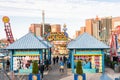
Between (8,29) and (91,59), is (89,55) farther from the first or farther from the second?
(8,29)

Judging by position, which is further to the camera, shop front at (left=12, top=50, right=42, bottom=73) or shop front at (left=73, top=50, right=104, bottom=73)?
shop front at (left=12, top=50, right=42, bottom=73)

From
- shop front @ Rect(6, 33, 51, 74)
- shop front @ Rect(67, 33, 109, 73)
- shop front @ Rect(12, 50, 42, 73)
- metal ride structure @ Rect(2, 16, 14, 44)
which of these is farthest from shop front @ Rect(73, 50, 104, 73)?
metal ride structure @ Rect(2, 16, 14, 44)

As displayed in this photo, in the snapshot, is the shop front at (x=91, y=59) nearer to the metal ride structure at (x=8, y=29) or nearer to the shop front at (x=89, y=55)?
the shop front at (x=89, y=55)

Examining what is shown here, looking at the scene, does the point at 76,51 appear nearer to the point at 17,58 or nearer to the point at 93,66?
the point at 93,66

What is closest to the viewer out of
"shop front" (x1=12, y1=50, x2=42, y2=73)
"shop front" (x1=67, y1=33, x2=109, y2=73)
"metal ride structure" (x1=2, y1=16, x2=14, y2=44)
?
"shop front" (x1=67, y1=33, x2=109, y2=73)

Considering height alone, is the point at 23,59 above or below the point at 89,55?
below

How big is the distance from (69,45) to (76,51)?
3.06 ft


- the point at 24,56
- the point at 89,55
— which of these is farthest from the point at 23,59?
the point at 89,55

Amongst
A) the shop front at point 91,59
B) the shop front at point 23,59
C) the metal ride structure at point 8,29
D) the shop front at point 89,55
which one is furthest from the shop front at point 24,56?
the metal ride structure at point 8,29

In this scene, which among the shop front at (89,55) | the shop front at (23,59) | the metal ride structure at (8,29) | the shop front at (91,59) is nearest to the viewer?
the shop front at (89,55)

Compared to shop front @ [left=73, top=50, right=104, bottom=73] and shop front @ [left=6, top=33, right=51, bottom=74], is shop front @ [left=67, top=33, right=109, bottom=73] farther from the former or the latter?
shop front @ [left=6, top=33, right=51, bottom=74]

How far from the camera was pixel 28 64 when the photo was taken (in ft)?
113

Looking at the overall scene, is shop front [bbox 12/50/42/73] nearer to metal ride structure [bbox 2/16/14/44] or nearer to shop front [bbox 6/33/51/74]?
shop front [bbox 6/33/51/74]

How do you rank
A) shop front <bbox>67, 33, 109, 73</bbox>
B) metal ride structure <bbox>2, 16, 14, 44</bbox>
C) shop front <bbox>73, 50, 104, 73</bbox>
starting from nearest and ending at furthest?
shop front <bbox>67, 33, 109, 73</bbox> → shop front <bbox>73, 50, 104, 73</bbox> → metal ride structure <bbox>2, 16, 14, 44</bbox>
